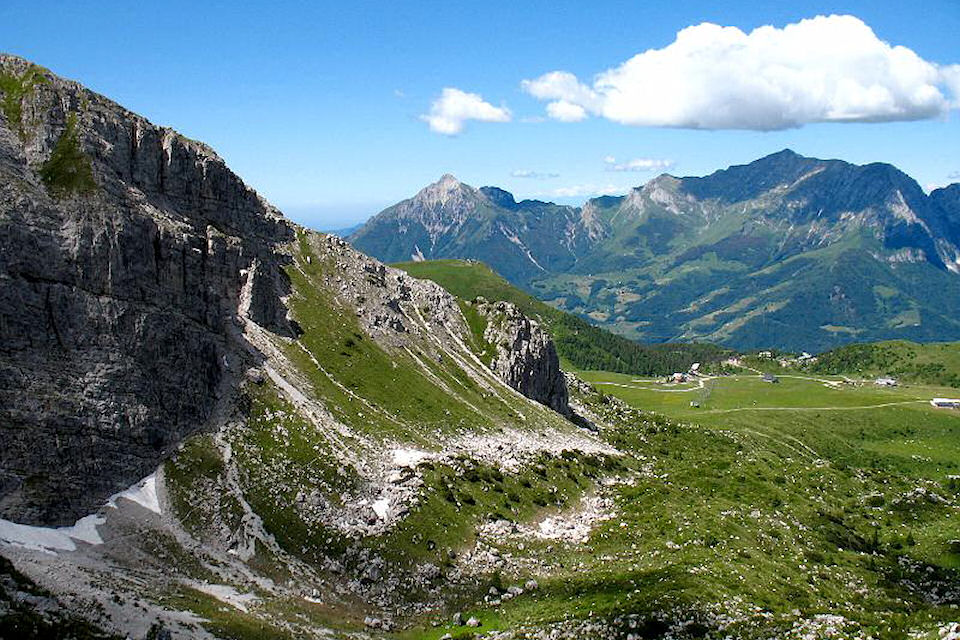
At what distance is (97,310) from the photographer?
3369 inches

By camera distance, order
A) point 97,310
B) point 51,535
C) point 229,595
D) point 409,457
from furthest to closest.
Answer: point 409,457 → point 97,310 → point 51,535 → point 229,595

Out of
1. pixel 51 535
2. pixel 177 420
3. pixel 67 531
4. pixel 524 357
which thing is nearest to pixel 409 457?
pixel 177 420

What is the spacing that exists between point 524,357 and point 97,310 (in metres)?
107

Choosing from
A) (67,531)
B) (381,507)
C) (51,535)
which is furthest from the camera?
(381,507)

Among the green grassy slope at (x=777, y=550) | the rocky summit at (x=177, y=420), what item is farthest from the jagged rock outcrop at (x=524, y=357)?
the rocky summit at (x=177, y=420)

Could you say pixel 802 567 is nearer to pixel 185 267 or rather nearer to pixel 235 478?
pixel 235 478

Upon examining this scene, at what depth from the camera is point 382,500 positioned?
90.9 meters

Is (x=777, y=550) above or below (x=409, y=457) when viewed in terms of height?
below

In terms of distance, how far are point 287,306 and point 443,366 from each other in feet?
118

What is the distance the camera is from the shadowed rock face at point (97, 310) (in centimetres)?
7581

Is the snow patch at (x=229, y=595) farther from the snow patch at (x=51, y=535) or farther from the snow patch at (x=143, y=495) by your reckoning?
the snow patch at (x=143, y=495)

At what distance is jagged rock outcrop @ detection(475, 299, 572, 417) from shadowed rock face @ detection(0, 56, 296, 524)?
75351mm

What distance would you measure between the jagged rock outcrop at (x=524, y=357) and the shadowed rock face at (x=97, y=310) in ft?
247

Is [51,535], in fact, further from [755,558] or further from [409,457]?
[755,558]
